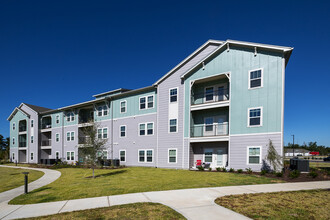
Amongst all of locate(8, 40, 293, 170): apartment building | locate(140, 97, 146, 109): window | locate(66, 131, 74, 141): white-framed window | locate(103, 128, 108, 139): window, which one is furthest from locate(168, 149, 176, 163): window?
locate(66, 131, 74, 141): white-framed window

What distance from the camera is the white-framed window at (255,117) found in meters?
16.3

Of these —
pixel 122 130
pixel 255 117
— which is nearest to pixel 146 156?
pixel 122 130

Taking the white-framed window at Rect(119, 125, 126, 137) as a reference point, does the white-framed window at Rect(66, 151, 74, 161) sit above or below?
below

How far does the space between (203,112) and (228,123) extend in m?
3.03

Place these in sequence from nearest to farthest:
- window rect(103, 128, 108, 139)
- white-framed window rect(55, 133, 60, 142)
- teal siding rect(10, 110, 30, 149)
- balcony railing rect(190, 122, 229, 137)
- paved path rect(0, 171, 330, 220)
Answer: paved path rect(0, 171, 330, 220) < balcony railing rect(190, 122, 229, 137) < window rect(103, 128, 108, 139) < white-framed window rect(55, 133, 60, 142) < teal siding rect(10, 110, 30, 149)

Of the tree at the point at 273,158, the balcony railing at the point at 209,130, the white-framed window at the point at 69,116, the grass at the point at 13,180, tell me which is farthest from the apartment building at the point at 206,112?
the white-framed window at the point at 69,116

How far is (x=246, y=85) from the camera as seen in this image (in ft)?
56.2

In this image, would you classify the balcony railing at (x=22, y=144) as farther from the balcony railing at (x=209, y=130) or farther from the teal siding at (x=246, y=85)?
the teal siding at (x=246, y=85)

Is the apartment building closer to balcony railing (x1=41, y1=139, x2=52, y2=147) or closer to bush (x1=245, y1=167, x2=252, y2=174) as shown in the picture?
bush (x1=245, y1=167, x2=252, y2=174)

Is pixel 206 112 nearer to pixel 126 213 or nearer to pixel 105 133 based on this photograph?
pixel 105 133

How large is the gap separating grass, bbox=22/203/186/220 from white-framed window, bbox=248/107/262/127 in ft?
41.6

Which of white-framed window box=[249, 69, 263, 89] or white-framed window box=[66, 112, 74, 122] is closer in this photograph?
white-framed window box=[249, 69, 263, 89]

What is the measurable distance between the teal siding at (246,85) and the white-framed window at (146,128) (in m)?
8.94

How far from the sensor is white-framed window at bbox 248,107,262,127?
16.3 m
